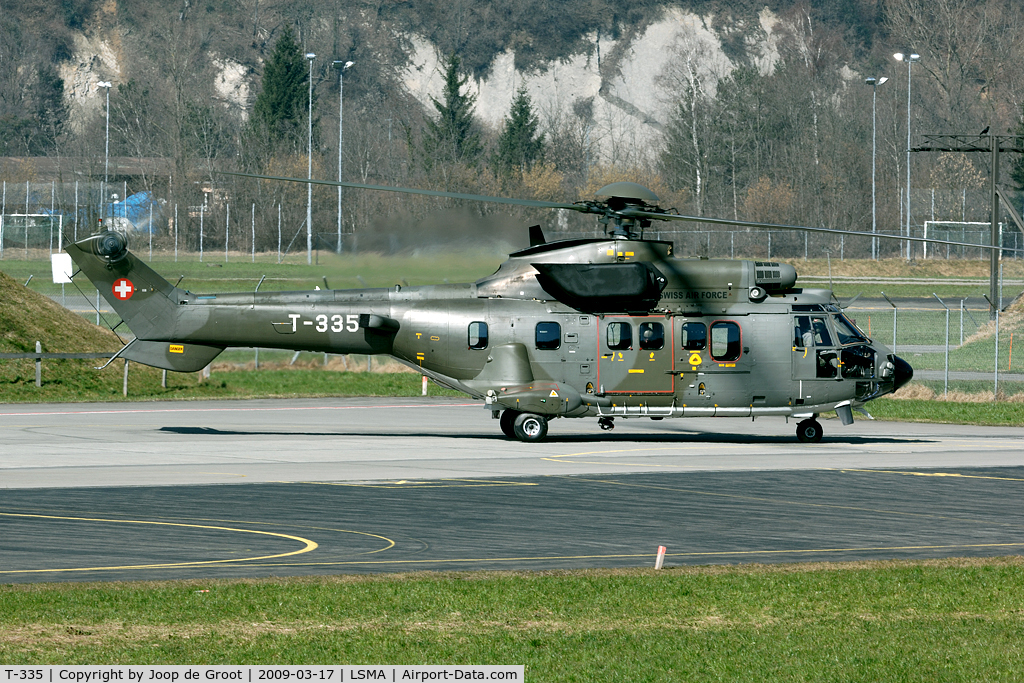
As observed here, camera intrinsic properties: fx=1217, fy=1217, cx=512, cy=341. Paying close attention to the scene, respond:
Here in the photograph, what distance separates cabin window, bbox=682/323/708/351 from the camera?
24609 millimetres

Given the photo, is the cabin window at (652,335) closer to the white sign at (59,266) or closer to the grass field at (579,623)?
the grass field at (579,623)

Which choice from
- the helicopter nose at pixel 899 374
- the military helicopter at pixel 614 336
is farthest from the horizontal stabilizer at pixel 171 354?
the helicopter nose at pixel 899 374

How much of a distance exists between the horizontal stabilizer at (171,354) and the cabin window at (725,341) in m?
10.3

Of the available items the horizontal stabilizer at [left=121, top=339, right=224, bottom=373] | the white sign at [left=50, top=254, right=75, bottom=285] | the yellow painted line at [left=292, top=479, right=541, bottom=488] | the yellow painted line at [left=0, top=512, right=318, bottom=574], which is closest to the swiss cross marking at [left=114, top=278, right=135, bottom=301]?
the horizontal stabilizer at [left=121, top=339, right=224, bottom=373]

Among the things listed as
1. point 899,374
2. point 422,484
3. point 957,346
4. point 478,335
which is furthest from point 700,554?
point 957,346

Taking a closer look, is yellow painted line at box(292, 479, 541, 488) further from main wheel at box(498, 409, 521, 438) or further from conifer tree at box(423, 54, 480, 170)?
conifer tree at box(423, 54, 480, 170)

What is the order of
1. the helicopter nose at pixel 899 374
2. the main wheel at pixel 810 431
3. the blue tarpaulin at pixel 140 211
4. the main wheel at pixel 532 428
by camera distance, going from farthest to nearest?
the blue tarpaulin at pixel 140 211, the main wheel at pixel 810 431, the main wheel at pixel 532 428, the helicopter nose at pixel 899 374

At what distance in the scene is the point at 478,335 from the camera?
82.0 ft

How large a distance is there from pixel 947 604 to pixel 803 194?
89197 mm

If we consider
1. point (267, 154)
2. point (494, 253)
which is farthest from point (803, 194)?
point (494, 253)

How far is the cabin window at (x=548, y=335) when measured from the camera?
24781 mm

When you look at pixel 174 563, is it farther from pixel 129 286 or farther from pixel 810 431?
pixel 810 431

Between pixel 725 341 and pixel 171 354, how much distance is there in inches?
456

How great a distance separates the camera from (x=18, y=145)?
12575 cm
